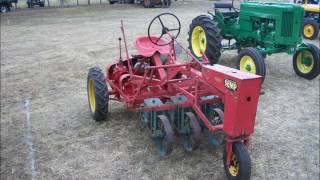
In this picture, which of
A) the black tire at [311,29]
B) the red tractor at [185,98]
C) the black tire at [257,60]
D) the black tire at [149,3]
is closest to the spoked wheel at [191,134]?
the red tractor at [185,98]

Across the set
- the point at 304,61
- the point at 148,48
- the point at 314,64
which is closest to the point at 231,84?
the point at 148,48

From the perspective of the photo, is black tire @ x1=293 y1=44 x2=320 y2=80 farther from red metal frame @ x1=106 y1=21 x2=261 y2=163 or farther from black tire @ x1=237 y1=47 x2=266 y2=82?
red metal frame @ x1=106 y1=21 x2=261 y2=163

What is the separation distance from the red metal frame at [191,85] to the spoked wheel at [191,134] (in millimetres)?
99

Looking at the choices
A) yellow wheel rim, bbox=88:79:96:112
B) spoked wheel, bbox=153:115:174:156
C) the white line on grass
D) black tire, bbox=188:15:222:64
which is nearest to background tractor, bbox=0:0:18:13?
black tire, bbox=188:15:222:64

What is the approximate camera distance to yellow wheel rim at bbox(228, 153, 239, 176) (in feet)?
11.2

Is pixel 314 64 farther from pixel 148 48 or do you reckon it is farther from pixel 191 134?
pixel 191 134

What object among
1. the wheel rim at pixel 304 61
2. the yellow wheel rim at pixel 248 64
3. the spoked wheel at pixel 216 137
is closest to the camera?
the spoked wheel at pixel 216 137

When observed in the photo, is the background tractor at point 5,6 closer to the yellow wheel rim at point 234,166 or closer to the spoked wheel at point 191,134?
the spoked wheel at point 191,134

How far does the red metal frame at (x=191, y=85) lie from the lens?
3.21m

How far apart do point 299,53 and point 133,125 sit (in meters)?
3.99

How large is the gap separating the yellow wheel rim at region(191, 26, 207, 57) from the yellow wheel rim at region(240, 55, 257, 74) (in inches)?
49.9

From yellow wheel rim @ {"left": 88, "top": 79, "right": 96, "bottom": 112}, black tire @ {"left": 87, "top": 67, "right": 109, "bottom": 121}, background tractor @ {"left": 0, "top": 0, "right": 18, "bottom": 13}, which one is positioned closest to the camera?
black tire @ {"left": 87, "top": 67, "right": 109, "bottom": 121}

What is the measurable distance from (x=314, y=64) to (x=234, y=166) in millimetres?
4129

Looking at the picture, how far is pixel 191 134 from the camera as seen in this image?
155 inches
